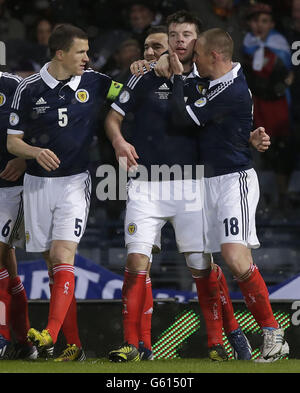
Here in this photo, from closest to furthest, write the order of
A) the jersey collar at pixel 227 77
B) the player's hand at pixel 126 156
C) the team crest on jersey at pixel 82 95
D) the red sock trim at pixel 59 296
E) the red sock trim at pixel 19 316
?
the red sock trim at pixel 59 296 → the player's hand at pixel 126 156 → the jersey collar at pixel 227 77 → the team crest on jersey at pixel 82 95 → the red sock trim at pixel 19 316

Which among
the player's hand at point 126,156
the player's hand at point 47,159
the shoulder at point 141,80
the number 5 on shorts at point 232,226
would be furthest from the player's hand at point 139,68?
the number 5 on shorts at point 232,226

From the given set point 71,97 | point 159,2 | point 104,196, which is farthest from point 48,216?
point 159,2

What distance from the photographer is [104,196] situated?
9.55 meters

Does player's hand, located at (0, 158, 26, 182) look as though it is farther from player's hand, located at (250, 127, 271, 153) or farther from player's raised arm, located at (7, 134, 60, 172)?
player's hand, located at (250, 127, 271, 153)

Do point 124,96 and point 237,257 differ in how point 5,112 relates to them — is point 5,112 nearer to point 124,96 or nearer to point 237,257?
point 124,96

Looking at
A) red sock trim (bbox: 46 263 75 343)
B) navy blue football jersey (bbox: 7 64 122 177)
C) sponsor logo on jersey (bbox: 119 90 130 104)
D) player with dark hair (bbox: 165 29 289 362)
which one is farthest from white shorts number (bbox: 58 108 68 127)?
red sock trim (bbox: 46 263 75 343)

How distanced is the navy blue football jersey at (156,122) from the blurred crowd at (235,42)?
309 centimetres

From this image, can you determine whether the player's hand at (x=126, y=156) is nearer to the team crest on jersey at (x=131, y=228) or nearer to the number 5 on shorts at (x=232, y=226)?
the team crest on jersey at (x=131, y=228)

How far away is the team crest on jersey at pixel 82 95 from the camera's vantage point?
6.38 m

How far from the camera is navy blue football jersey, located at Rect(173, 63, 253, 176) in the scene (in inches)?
240

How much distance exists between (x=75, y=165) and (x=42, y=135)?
0.29m

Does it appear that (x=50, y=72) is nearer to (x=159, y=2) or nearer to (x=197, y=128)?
(x=197, y=128)

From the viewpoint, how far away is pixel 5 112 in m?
6.74

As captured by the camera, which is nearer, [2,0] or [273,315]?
[273,315]
